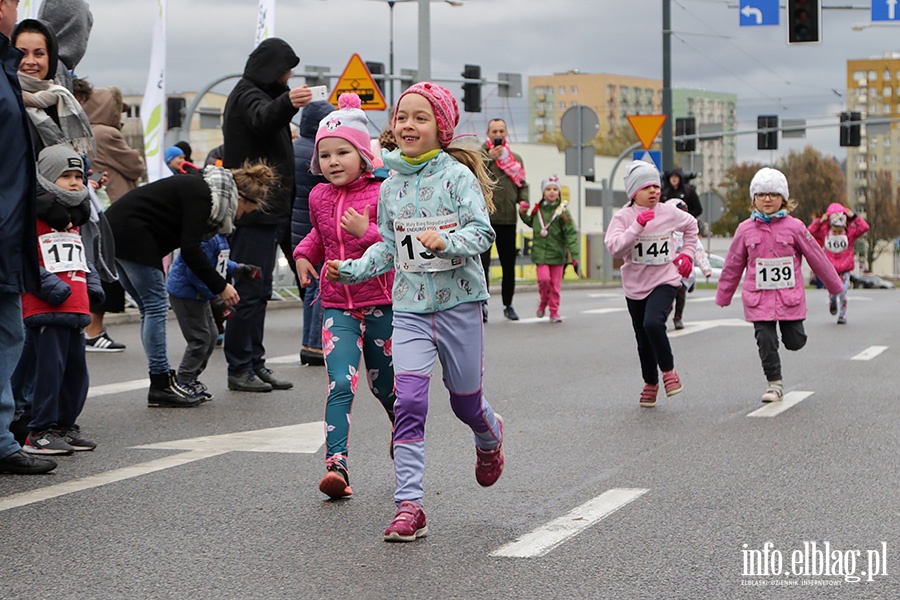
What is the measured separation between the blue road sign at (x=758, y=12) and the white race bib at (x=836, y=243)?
9.26 m

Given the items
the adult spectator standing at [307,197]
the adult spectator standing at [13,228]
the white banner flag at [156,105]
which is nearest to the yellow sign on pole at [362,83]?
the white banner flag at [156,105]

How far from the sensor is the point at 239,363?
407 inches

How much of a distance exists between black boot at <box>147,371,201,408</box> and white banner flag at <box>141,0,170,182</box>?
28.1 feet

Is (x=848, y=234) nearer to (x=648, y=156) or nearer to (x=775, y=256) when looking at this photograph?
(x=648, y=156)

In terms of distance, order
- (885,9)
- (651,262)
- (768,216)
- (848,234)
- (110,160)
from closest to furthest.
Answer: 1. (651,262)
2. (768,216)
3. (110,160)
4. (848,234)
5. (885,9)

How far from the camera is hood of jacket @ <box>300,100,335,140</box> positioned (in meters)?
10.8

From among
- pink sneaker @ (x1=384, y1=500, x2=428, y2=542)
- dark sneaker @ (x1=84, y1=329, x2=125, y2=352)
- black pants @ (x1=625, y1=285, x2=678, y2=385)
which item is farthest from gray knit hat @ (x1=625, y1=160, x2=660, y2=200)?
dark sneaker @ (x1=84, y1=329, x2=125, y2=352)

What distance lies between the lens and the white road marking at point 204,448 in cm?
640

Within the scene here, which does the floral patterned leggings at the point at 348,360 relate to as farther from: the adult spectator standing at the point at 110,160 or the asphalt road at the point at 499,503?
the adult spectator standing at the point at 110,160

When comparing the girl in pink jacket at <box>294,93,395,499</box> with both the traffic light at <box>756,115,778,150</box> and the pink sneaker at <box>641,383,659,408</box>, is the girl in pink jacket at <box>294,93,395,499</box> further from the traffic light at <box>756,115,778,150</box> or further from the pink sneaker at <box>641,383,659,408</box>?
the traffic light at <box>756,115,778,150</box>

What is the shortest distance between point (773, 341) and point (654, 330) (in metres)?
1.00

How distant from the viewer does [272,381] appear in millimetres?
10508

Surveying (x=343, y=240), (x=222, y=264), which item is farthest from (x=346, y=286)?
(x=222, y=264)

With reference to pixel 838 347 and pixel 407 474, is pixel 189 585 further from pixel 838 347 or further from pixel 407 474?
pixel 838 347
